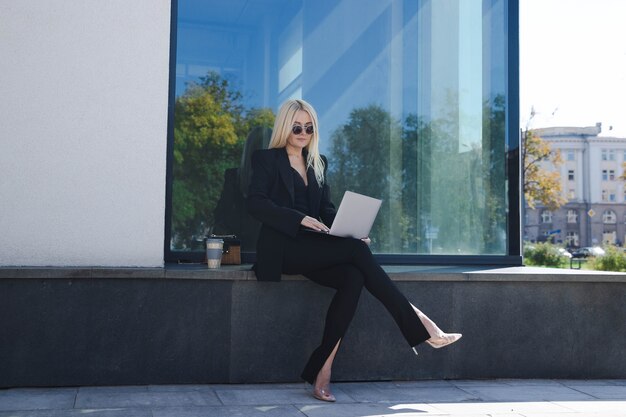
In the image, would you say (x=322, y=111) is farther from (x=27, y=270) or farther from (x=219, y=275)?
(x=27, y=270)

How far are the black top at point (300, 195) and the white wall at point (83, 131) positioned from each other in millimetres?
872

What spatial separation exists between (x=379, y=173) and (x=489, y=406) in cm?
252

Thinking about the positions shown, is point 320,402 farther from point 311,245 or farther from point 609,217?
point 609,217

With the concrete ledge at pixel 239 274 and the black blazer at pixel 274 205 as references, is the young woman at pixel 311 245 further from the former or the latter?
the concrete ledge at pixel 239 274

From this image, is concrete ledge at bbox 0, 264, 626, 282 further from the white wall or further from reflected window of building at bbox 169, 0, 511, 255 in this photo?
reflected window of building at bbox 169, 0, 511, 255

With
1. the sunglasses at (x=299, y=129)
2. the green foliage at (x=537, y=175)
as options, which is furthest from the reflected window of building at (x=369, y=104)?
the green foliage at (x=537, y=175)

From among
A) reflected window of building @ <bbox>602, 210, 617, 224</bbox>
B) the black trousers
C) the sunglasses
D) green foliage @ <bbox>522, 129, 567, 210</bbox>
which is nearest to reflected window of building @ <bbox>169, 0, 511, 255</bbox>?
the sunglasses

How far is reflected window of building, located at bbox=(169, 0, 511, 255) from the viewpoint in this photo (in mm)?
5727

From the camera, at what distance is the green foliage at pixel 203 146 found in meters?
5.59

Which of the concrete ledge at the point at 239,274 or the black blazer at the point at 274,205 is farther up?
the black blazer at the point at 274,205

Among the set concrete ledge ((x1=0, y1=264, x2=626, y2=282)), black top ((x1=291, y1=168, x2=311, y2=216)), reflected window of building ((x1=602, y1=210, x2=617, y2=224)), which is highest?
reflected window of building ((x1=602, y1=210, x2=617, y2=224))

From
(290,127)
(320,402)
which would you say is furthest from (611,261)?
(320,402)

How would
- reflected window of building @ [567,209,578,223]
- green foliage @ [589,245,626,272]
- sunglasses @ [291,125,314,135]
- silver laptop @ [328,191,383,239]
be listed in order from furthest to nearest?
reflected window of building @ [567,209,578,223] → green foliage @ [589,245,626,272] → sunglasses @ [291,125,314,135] → silver laptop @ [328,191,383,239]

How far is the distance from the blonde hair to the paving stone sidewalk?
1.47 meters
